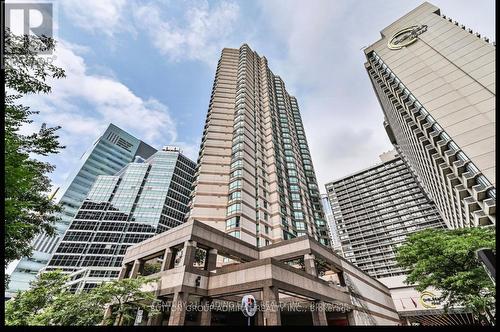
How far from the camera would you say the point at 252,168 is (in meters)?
50.0

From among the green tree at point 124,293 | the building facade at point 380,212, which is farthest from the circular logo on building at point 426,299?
the building facade at point 380,212

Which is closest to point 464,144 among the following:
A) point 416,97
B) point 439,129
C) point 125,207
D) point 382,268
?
point 439,129

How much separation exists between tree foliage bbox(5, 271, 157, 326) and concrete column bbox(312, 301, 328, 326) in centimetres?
1336

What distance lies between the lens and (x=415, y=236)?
2306 centimetres

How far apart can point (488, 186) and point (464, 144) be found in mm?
7033

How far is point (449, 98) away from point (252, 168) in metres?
33.8

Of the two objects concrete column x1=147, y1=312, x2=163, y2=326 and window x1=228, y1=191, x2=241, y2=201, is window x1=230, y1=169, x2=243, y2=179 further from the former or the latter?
concrete column x1=147, y1=312, x2=163, y2=326

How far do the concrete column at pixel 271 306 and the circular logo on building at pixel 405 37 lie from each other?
5976 centimetres

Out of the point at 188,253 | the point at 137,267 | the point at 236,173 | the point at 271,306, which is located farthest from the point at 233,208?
the point at 271,306

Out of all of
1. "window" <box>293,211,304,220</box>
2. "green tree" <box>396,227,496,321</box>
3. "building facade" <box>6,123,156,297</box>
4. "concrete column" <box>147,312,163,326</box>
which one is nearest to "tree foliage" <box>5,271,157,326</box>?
"concrete column" <box>147,312,163,326</box>

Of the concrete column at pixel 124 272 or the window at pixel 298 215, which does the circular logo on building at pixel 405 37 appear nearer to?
the window at pixel 298 215

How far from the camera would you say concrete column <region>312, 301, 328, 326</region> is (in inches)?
830

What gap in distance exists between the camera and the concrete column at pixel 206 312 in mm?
20744

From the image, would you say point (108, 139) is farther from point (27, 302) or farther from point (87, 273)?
point (27, 302)
